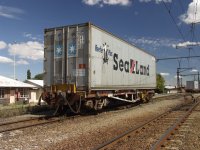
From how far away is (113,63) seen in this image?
16.5m

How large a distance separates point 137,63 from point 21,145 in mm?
14603

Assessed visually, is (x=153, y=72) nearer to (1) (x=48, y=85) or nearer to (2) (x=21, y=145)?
(1) (x=48, y=85)

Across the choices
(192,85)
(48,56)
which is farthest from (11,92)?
(192,85)

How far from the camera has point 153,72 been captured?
27250mm

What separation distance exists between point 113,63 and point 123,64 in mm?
1726

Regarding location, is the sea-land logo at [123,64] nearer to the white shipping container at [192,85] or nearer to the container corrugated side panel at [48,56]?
the container corrugated side panel at [48,56]

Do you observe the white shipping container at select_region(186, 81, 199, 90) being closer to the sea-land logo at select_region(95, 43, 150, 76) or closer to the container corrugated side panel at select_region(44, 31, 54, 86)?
the sea-land logo at select_region(95, 43, 150, 76)

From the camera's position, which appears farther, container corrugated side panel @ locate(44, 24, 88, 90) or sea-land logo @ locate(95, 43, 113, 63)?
sea-land logo @ locate(95, 43, 113, 63)

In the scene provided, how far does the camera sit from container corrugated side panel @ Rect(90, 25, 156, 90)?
14.4 meters

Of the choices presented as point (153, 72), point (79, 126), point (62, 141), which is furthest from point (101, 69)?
point (153, 72)

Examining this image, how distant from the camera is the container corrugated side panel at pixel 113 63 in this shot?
1441 centimetres

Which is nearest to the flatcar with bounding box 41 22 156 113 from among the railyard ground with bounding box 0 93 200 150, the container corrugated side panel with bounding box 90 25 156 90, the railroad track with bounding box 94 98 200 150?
the container corrugated side panel with bounding box 90 25 156 90

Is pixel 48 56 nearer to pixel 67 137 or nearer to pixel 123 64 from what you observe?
pixel 123 64

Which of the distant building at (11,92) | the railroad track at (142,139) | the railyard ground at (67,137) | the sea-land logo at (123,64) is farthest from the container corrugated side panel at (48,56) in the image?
the distant building at (11,92)
